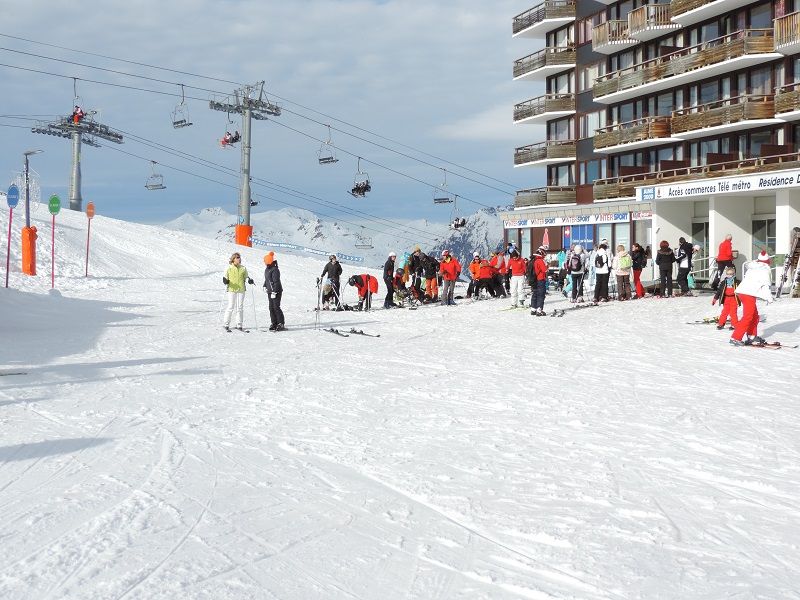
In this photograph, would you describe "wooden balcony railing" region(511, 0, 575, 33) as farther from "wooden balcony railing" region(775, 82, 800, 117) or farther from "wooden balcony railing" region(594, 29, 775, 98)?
"wooden balcony railing" region(775, 82, 800, 117)

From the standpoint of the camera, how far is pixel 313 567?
4.04 meters

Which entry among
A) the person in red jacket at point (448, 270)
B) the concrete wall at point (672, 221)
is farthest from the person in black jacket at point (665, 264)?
the concrete wall at point (672, 221)

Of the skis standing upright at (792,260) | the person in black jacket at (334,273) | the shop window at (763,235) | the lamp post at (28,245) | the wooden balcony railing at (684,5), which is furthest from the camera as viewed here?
the wooden balcony railing at (684,5)

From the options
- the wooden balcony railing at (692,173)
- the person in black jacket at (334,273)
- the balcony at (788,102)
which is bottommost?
the person in black jacket at (334,273)

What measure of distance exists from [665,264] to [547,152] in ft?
71.8

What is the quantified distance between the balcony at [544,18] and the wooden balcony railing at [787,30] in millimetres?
14536

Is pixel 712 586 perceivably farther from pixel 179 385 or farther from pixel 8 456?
pixel 179 385

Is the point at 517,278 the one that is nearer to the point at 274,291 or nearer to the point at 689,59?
the point at 274,291

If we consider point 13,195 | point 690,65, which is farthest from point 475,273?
point 690,65

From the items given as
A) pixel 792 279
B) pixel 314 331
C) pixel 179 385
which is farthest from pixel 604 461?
pixel 792 279

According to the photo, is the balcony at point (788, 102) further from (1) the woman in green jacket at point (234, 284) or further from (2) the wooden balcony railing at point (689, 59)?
(1) the woman in green jacket at point (234, 284)

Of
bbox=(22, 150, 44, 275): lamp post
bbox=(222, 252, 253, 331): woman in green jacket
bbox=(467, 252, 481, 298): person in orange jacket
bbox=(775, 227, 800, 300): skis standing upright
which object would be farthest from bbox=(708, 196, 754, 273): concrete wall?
bbox=(22, 150, 44, 275): lamp post

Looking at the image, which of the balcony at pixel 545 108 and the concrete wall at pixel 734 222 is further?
the balcony at pixel 545 108

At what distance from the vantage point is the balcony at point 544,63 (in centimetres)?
4256
